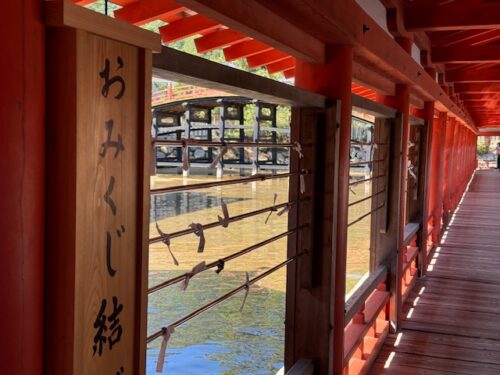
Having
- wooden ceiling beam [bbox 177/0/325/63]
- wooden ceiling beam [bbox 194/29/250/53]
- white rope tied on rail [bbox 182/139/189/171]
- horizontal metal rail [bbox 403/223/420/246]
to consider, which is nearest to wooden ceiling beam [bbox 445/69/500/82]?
horizontal metal rail [bbox 403/223/420/246]

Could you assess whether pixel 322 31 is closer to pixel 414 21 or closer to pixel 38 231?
pixel 38 231

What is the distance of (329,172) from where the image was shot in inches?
105

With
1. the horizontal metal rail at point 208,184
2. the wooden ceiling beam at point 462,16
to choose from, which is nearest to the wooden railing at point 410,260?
the wooden ceiling beam at point 462,16

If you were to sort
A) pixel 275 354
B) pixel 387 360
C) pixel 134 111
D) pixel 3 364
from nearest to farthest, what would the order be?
1. pixel 3 364
2. pixel 134 111
3. pixel 387 360
4. pixel 275 354

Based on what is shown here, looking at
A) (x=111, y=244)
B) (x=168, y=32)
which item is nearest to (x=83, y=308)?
(x=111, y=244)

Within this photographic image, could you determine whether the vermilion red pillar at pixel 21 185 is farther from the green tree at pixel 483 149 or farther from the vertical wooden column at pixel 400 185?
the green tree at pixel 483 149

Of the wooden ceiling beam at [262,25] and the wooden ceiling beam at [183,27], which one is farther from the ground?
the wooden ceiling beam at [183,27]

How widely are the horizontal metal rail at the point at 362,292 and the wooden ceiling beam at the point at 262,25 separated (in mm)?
1203

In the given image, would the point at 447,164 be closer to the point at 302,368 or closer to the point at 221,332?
the point at 221,332

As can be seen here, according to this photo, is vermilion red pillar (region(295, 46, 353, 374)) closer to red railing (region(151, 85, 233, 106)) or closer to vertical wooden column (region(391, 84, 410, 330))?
vertical wooden column (region(391, 84, 410, 330))

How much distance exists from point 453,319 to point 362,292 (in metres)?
1.51

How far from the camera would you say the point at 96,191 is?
108 centimetres

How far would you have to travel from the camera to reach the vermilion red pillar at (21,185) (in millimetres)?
901

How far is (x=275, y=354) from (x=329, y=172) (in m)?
3.32
